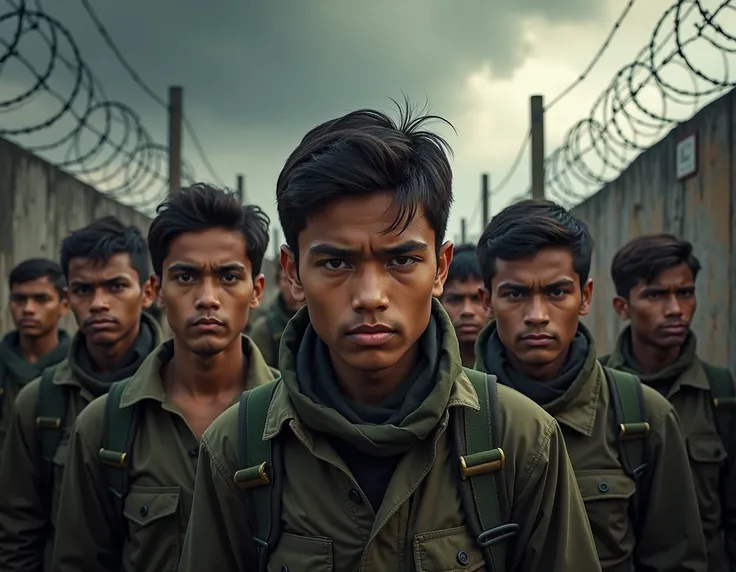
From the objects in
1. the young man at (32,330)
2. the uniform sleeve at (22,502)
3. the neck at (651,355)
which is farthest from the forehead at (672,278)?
the young man at (32,330)

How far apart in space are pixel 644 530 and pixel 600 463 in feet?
0.81

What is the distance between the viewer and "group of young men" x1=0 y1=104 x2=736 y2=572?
1.74 meters

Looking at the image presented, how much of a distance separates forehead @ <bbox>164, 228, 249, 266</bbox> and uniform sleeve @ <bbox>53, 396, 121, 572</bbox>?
2.38ft

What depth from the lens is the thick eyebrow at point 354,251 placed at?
5.73 ft

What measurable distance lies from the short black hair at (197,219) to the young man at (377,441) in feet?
3.94

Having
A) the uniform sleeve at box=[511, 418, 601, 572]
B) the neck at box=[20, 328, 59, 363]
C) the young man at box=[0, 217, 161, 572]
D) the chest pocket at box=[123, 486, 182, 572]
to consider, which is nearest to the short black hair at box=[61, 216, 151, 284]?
the young man at box=[0, 217, 161, 572]

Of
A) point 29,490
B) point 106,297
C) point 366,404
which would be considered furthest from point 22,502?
point 366,404

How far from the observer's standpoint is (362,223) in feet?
5.76

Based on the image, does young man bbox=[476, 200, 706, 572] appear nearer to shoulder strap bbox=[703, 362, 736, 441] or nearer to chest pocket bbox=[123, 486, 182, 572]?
shoulder strap bbox=[703, 362, 736, 441]

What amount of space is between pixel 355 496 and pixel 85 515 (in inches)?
47.5

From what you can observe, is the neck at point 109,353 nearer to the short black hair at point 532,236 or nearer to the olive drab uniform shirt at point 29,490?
the olive drab uniform shirt at point 29,490

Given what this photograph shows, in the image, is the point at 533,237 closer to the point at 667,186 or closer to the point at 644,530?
the point at 644,530

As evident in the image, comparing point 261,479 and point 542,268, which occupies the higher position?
point 542,268

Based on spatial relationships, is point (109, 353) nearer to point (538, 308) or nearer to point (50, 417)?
point (50, 417)
